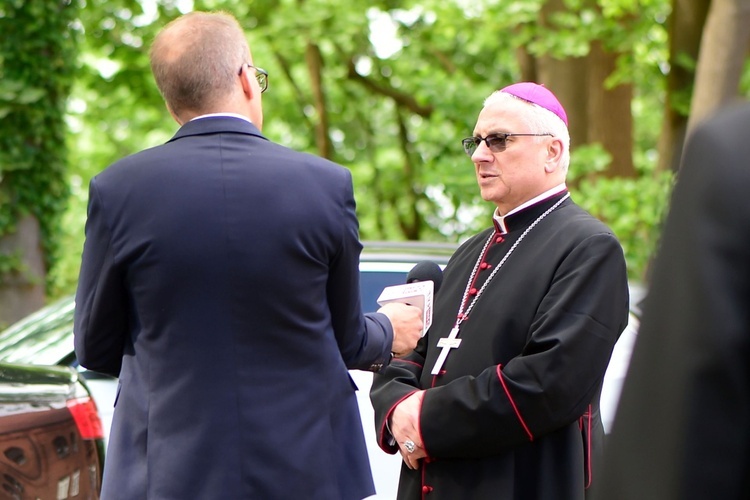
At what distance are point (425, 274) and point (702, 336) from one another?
92.7 inches

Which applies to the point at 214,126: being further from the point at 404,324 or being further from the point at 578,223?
the point at 578,223

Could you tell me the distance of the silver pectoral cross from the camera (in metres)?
3.05

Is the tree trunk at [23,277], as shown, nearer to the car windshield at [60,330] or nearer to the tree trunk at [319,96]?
the car windshield at [60,330]

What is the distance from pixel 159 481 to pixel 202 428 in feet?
0.55

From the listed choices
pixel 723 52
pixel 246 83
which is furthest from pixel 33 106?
pixel 246 83

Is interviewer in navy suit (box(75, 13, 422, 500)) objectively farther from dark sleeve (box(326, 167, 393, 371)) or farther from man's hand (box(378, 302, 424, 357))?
man's hand (box(378, 302, 424, 357))

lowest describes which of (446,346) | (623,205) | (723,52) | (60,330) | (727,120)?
(623,205)

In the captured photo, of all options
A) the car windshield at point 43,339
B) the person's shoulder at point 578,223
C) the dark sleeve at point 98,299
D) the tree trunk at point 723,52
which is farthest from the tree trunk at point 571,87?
the dark sleeve at point 98,299

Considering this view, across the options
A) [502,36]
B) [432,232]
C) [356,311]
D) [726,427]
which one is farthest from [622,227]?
[726,427]

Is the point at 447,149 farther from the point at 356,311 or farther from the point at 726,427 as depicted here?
the point at 726,427

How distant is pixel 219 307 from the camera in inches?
96.9

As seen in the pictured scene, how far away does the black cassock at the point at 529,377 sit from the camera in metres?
2.73

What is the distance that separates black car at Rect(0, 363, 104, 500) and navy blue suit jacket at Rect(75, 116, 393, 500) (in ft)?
4.22

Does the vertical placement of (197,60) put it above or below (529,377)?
above
